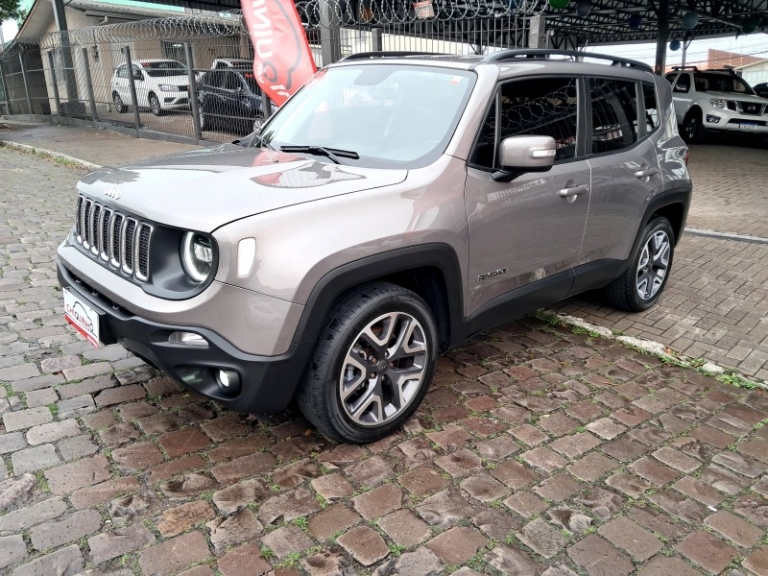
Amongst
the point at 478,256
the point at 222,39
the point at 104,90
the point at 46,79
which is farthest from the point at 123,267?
the point at 46,79

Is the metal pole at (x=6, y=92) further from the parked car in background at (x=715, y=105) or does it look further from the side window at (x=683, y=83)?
the side window at (x=683, y=83)

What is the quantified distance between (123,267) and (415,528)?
174cm

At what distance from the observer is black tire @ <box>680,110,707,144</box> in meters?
16.5

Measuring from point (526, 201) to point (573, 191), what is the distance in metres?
0.46

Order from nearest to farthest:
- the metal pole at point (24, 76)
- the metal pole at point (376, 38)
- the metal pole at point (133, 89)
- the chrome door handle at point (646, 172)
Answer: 1. the chrome door handle at point (646, 172)
2. the metal pole at point (376, 38)
3. the metal pole at point (133, 89)
4. the metal pole at point (24, 76)

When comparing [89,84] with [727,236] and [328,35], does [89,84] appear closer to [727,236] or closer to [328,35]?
[328,35]

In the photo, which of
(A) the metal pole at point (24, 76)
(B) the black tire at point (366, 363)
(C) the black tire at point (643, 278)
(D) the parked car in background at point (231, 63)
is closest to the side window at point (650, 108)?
(C) the black tire at point (643, 278)

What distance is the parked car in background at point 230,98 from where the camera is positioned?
11844 mm

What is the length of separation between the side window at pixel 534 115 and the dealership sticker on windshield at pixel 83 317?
2.00 m

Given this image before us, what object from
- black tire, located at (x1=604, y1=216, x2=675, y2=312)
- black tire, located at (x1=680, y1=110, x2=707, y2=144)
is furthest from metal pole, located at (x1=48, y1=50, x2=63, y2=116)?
black tire, located at (x1=604, y1=216, x2=675, y2=312)

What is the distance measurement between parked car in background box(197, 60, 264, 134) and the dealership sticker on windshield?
8617 mm

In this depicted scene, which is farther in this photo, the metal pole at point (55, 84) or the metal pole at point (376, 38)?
the metal pole at point (55, 84)

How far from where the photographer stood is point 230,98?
486 inches

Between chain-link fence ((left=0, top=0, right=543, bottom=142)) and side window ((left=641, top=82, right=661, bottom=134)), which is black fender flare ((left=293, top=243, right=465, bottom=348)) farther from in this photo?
chain-link fence ((left=0, top=0, right=543, bottom=142))
